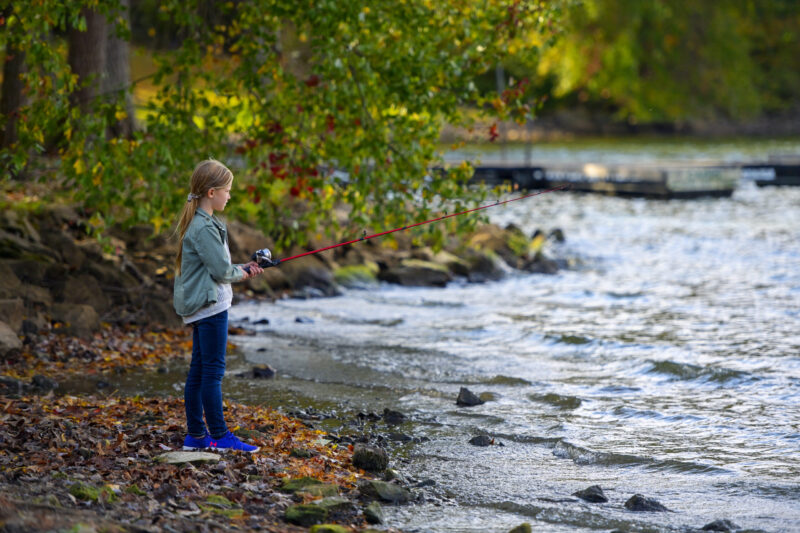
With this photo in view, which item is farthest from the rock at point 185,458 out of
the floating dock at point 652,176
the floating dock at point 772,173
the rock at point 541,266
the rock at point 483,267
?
the floating dock at point 772,173

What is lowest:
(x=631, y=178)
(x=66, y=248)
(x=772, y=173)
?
(x=66, y=248)

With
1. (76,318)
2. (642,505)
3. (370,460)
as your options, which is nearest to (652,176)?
(76,318)

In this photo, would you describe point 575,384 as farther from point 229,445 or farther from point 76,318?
point 76,318

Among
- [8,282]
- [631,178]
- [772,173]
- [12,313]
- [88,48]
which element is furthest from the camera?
[772,173]

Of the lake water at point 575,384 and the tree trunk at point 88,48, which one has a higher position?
the tree trunk at point 88,48

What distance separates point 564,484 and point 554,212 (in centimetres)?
2297

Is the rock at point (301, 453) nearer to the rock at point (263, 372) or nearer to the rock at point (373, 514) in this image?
the rock at point (373, 514)

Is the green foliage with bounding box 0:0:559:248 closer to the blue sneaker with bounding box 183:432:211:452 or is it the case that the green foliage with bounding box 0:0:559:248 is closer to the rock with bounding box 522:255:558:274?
the blue sneaker with bounding box 183:432:211:452

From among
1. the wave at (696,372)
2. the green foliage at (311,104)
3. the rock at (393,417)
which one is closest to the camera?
the rock at (393,417)

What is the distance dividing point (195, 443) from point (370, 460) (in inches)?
43.0

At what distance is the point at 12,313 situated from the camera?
31.3ft

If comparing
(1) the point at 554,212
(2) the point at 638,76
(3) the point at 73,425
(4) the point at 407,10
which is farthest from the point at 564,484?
(2) the point at 638,76

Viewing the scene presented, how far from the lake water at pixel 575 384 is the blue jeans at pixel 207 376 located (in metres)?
1.29

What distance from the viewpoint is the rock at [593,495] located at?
19.2 feet
